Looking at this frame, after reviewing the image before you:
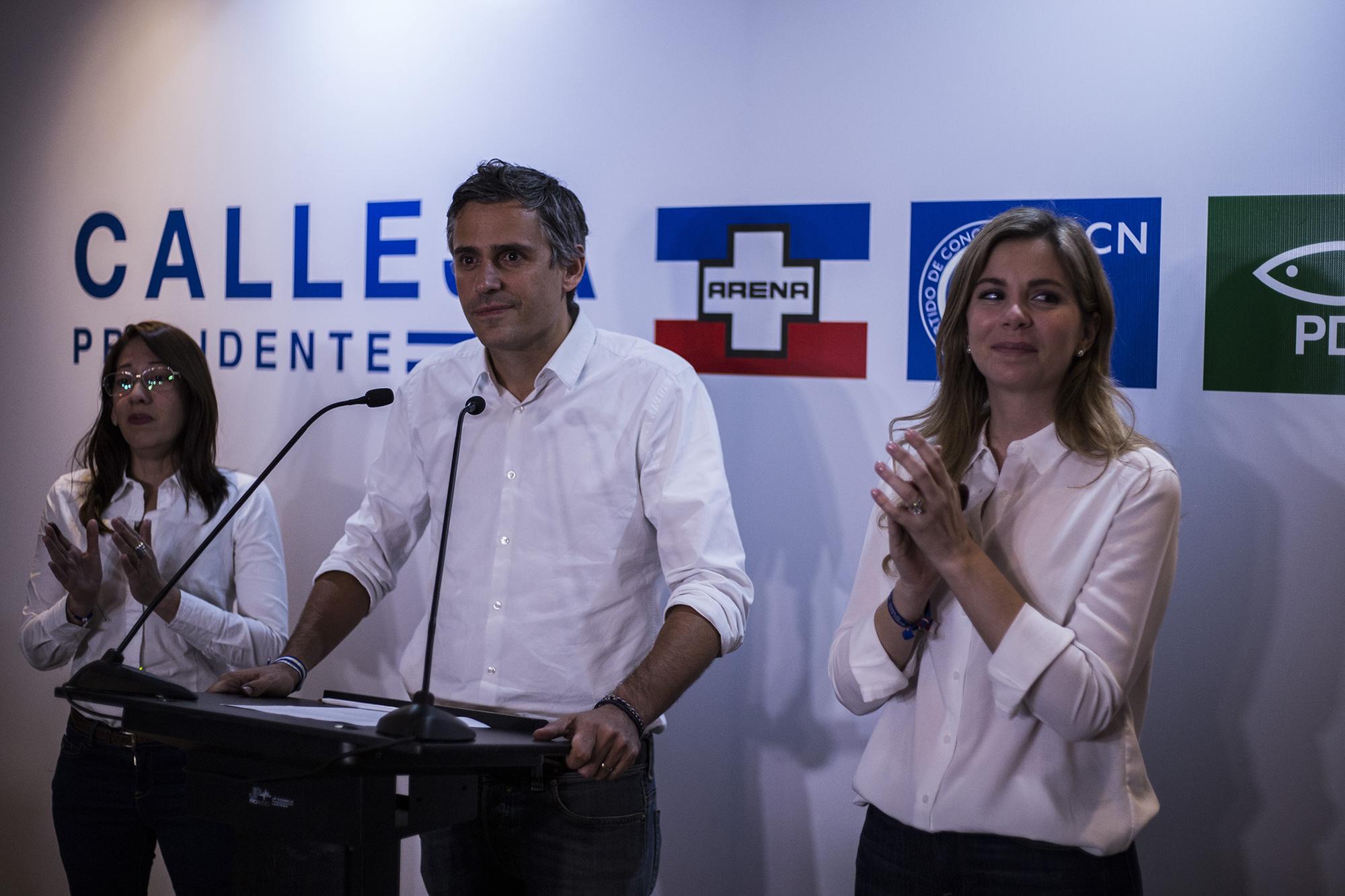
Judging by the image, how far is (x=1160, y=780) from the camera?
238 centimetres

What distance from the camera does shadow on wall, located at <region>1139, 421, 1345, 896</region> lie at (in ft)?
7.52

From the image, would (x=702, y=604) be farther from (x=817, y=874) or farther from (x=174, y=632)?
(x=174, y=632)

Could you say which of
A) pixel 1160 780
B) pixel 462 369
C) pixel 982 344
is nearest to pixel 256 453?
pixel 462 369

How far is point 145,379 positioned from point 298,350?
58cm

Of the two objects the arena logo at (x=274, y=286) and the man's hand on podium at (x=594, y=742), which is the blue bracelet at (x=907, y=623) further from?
the arena logo at (x=274, y=286)

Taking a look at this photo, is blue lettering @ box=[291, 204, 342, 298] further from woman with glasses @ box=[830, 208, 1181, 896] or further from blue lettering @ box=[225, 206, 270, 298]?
woman with glasses @ box=[830, 208, 1181, 896]

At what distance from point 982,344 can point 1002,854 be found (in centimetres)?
77

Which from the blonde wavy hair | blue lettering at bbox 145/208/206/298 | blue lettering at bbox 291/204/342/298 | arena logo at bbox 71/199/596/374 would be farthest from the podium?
blue lettering at bbox 145/208/206/298

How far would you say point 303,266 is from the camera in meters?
3.22

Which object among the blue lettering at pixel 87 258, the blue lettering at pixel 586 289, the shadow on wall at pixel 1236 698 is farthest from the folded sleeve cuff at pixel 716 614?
the blue lettering at pixel 87 258

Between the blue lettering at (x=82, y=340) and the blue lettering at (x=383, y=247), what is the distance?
102 centimetres

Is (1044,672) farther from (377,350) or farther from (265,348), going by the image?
(265,348)

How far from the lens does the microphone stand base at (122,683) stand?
5.07 feet

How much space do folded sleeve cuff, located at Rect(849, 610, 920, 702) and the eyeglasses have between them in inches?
Result: 70.6
